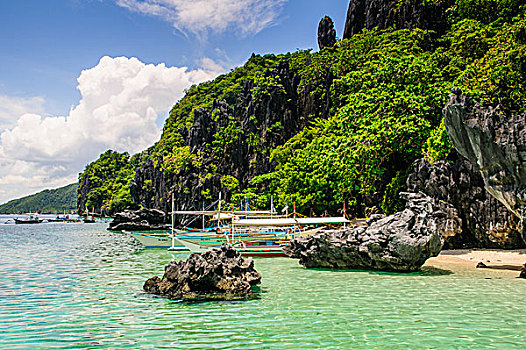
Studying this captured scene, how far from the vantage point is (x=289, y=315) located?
8984 millimetres

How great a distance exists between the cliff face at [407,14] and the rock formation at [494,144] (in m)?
28.2

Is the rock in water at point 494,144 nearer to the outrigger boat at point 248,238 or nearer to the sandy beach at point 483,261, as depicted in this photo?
the sandy beach at point 483,261

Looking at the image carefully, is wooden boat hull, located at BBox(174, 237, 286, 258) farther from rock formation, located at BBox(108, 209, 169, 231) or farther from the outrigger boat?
rock formation, located at BBox(108, 209, 169, 231)

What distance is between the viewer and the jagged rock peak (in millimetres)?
61406

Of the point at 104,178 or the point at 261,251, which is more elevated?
the point at 104,178

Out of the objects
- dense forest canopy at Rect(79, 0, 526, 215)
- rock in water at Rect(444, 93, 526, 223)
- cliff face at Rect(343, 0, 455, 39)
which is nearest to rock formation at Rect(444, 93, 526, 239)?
rock in water at Rect(444, 93, 526, 223)

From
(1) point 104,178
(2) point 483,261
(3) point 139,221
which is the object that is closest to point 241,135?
(3) point 139,221

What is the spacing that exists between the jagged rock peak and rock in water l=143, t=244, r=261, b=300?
5636 centimetres

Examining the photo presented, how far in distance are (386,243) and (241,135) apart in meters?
45.3

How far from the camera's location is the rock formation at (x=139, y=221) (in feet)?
189

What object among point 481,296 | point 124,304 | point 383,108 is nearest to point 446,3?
point 383,108

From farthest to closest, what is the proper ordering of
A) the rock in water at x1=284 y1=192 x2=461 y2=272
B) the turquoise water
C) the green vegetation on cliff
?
the green vegetation on cliff < the rock in water at x1=284 y1=192 x2=461 y2=272 < the turquoise water

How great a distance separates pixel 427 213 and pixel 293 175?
1836 cm

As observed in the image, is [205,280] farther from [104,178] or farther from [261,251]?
[104,178]
